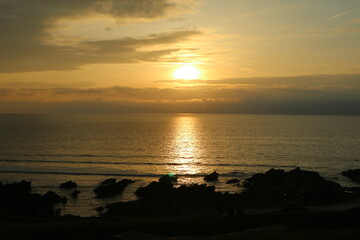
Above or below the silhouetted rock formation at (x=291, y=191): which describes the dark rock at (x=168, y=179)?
below

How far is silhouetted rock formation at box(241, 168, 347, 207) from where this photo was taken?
122 ft

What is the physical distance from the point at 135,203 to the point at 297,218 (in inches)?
861

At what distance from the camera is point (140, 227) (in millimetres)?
25094

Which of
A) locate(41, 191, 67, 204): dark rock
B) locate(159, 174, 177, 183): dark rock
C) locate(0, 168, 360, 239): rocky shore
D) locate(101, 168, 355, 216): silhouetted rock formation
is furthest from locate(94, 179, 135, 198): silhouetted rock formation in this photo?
locate(159, 174, 177, 183): dark rock

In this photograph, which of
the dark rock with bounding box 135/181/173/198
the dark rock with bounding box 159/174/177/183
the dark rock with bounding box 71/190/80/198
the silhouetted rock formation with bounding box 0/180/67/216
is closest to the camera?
the silhouetted rock formation with bounding box 0/180/67/216

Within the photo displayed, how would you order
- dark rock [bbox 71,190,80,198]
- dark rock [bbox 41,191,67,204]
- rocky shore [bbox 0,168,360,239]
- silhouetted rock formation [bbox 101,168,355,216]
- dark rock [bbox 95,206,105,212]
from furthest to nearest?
dark rock [bbox 71,190,80,198], dark rock [bbox 41,191,67,204], dark rock [bbox 95,206,105,212], silhouetted rock formation [bbox 101,168,355,216], rocky shore [bbox 0,168,360,239]

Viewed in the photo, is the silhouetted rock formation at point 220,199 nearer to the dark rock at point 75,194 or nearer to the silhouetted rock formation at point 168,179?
the silhouetted rock formation at point 168,179

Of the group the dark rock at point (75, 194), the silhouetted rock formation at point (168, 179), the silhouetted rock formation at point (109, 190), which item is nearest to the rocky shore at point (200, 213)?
the silhouetted rock formation at point (109, 190)

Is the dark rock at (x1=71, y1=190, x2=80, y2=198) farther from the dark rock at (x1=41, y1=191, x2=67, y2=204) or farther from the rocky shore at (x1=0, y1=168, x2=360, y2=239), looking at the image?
the dark rock at (x1=41, y1=191, x2=67, y2=204)

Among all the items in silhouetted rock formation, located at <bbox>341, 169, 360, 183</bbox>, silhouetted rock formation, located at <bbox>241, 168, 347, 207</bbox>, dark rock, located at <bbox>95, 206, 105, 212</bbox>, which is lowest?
dark rock, located at <bbox>95, 206, 105, 212</bbox>

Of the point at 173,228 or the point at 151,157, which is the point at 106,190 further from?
the point at 151,157

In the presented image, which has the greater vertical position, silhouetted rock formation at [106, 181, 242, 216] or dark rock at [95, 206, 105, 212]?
silhouetted rock formation at [106, 181, 242, 216]

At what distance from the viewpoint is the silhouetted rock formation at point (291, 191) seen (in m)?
37.3

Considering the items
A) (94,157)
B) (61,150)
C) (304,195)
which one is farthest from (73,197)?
(61,150)
